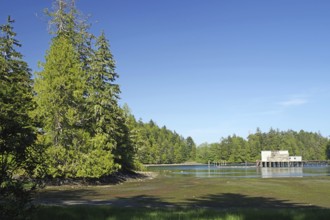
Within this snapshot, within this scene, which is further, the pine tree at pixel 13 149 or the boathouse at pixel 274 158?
the boathouse at pixel 274 158

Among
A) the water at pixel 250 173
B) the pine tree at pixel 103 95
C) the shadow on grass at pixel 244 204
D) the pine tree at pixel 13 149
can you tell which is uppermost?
the pine tree at pixel 103 95

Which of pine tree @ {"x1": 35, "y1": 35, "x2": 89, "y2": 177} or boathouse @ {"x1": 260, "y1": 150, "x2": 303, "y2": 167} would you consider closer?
pine tree @ {"x1": 35, "y1": 35, "x2": 89, "y2": 177}

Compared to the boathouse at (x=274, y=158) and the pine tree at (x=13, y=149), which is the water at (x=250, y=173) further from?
the pine tree at (x=13, y=149)

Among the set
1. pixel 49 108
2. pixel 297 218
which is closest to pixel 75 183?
pixel 49 108

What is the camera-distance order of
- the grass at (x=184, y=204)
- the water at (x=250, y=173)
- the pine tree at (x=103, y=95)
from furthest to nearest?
the water at (x=250, y=173), the pine tree at (x=103, y=95), the grass at (x=184, y=204)

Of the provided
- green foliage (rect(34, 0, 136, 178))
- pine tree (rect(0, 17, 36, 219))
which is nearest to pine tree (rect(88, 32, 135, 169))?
green foliage (rect(34, 0, 136, 178))

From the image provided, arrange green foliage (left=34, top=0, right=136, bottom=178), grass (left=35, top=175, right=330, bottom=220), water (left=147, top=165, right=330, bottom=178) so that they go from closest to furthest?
grass (left=35, top=175, right=330, bottom=220), green foliage (left=34, top=0, right=136, bottom=178), water (left=147, top=165, right=330, bottom=178)

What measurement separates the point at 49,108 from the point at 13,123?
32.5 meters

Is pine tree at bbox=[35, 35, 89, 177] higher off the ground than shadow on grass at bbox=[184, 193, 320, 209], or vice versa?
pine tree at bbox=[35, 35, 89, 177]

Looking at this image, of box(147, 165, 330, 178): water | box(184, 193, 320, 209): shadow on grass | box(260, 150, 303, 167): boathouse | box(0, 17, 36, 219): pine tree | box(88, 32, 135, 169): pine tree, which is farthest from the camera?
box(260, 150, 303, 167): boathouse

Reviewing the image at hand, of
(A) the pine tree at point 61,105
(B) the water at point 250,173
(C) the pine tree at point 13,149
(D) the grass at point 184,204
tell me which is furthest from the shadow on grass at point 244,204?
(B) the water at point 250,173

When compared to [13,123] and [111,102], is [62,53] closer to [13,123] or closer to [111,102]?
[111,102]

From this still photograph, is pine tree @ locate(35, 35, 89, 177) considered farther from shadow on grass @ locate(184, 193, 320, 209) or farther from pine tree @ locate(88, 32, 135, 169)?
shadow on grass @ locate(184, 193, 320, 209)

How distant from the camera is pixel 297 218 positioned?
38.0 feet
